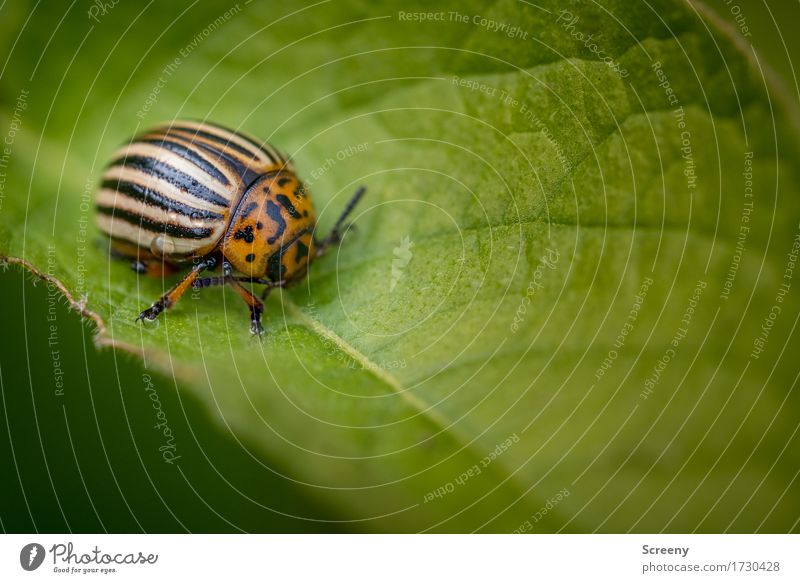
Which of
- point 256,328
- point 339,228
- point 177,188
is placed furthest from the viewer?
point 339,228

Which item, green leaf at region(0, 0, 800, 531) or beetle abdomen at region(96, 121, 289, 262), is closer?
green leaf at region(0, 0, 800, 531)

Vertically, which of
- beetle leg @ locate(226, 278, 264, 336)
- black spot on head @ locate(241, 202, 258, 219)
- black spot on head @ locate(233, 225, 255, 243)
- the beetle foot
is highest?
black spot on head @ locate(241, 202, 258, 219)

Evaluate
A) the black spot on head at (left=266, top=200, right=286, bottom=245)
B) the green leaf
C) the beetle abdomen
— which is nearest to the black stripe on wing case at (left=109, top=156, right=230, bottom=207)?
the beetle abdomen

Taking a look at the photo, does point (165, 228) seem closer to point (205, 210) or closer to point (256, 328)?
point (205, 210)

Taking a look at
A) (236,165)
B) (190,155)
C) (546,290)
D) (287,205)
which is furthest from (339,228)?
(546,290)

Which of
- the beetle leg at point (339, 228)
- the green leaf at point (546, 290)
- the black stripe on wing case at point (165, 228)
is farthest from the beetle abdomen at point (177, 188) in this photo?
the beetle leg at point (339, 228)

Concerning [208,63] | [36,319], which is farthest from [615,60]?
[36,319]

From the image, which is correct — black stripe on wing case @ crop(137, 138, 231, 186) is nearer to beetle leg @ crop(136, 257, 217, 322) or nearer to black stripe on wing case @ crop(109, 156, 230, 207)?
black stripe on wing case @ crop(109, 156, 230, 207)

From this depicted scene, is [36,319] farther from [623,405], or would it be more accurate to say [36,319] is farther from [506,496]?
[623,405]
